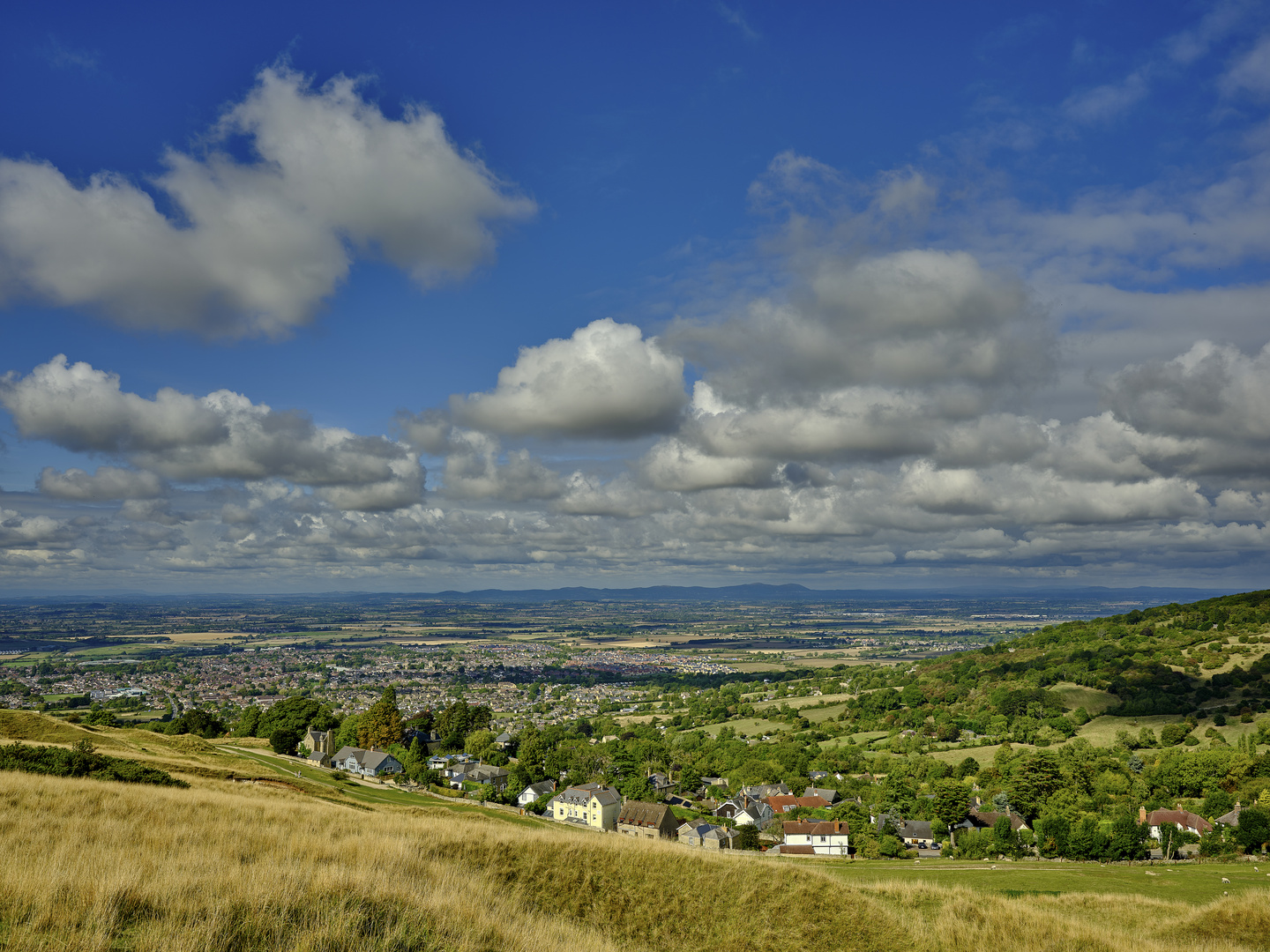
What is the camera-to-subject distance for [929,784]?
66.5 metres

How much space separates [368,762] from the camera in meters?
59.9

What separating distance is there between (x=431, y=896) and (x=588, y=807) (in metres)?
54.0

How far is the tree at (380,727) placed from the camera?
64125 mm

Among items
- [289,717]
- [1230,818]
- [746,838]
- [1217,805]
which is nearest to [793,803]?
[746,838]

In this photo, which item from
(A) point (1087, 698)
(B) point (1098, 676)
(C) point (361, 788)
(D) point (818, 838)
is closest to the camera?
(C) point (361, 788)

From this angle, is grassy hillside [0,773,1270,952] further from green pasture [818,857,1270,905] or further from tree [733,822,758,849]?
tree [733,822,758,849]

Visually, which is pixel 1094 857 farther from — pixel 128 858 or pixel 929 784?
pixel 128 858

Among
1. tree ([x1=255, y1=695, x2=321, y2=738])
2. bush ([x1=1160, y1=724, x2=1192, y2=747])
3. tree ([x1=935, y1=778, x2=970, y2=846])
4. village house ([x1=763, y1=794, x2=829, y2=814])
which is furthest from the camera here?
bush ([x1=1160, y1=724, x2=1192, y2=747])

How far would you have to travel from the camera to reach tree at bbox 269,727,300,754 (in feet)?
186

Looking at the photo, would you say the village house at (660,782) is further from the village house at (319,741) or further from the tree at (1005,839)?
the village house at (319,741)

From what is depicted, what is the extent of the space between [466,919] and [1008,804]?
64893mm

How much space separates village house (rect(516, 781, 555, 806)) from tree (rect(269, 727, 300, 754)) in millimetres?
20807

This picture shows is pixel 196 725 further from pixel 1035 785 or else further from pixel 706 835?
pixel 1035 785

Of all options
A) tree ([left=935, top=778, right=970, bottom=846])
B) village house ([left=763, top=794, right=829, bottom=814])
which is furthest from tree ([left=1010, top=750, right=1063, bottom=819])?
village house ([left=763, top=794, right=829, bottom=814])
